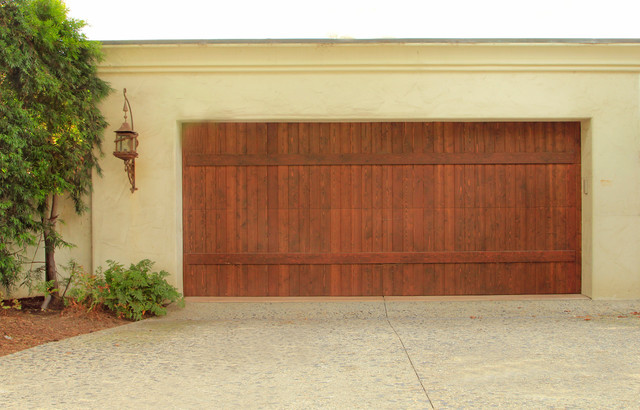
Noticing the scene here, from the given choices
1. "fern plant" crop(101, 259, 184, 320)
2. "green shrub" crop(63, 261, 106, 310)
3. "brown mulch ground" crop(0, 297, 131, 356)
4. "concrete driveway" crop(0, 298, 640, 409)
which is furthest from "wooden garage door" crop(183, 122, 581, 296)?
"brown mulch ground" crop(0, 297, 131, 356)

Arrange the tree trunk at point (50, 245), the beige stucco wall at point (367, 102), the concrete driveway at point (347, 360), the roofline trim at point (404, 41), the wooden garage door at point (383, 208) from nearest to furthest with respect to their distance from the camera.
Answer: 1. the concrete driveway at point (347, 360)
2. the tree trunk at point (50, 245)
3. the roofline trim at point (404, 41)
4. the beige stucco wall at point (367, 102)
5. the wooden garage door at point (383, 208)

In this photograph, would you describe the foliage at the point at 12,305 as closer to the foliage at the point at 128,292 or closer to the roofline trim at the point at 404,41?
the foliage at the point at 128,292

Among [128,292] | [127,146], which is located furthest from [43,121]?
[128,292]

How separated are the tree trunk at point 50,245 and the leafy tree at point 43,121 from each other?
11 millimetres

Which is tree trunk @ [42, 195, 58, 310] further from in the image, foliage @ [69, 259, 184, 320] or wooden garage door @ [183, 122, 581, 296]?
wooden garage door @ [183, 122, 581, 296]

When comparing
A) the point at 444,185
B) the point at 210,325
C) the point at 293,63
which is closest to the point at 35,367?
the point at 210,325

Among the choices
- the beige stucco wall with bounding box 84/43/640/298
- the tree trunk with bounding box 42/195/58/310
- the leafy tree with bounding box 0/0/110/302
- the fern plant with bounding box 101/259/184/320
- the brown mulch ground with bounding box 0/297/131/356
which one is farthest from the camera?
the beige stucco wall with bounding box 84/43/640/298

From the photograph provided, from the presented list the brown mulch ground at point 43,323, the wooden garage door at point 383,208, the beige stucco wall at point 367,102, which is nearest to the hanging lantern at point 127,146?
the beige stucco wall at point 367,102

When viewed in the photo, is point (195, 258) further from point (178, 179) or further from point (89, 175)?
point (89, 175)

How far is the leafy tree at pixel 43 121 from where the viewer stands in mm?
5871

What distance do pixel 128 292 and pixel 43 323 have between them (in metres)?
0.89

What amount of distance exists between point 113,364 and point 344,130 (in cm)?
406

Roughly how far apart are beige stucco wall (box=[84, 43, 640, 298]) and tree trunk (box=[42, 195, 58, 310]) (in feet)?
1.48

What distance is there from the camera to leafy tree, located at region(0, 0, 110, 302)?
19.3ft
